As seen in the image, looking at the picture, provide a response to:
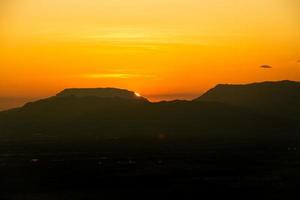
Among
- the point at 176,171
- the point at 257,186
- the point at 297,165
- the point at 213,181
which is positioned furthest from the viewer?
the point at 297,165

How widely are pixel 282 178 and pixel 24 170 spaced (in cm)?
5774

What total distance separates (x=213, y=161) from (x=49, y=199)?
66134 millimetres

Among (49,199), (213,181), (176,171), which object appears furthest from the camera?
(176,171)

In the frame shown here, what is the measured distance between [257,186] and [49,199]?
32.1 meters

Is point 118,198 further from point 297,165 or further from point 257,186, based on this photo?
point 297,165

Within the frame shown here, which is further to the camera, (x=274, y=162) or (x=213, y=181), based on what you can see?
(x=274, y=162)

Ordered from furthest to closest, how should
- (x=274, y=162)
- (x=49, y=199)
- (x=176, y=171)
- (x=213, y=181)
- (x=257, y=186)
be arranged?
(x=274, y=162)
(x=176, y=171)
(x=213, y=181)
(x=257, y=186)
(x=49, y=199)

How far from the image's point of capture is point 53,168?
134 meters

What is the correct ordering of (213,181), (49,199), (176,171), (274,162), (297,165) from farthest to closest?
(274,162)
(297,165)
(176,171)
(213,181)
(49,199)

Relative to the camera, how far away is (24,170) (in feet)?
430

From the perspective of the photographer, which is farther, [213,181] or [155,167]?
[155,167]

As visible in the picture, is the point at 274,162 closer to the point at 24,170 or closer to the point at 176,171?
the point at 176,171

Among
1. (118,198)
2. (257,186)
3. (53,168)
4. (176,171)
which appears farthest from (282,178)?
(53,168)

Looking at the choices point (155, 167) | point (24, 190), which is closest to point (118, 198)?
point (24, 190)
